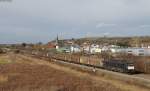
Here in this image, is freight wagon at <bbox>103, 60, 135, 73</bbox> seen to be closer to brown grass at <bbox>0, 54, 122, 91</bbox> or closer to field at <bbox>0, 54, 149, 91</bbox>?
field at <bbox>0, 54, 149, 91</bbox>

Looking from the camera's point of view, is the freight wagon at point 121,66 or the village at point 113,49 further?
the village at point 113,49

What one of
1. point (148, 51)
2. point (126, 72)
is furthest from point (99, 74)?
point (148, 51)

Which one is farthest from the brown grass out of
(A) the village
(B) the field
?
(A) the village

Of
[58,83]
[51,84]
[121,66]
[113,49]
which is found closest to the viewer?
[51,84]

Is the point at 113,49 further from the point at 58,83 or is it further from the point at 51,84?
the point at 51,84

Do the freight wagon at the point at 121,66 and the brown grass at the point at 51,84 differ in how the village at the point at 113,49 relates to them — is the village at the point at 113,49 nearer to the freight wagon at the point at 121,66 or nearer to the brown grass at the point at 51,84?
the freight wagon at the point at 121,66

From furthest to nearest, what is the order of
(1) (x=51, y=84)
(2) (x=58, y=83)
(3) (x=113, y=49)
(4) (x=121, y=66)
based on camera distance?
(3) (x=113, y=49) → (4) (x=121, y=66) → (2) (x=58, y=83) → (1) (x=51, y=84)

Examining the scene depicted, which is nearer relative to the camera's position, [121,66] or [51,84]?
[51,84]

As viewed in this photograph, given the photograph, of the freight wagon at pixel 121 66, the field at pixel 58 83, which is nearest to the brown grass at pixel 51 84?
the field at pixel 58 83

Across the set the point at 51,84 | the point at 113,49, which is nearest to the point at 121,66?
the point at 51,84

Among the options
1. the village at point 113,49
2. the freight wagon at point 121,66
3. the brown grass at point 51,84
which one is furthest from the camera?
the village at point 113,49

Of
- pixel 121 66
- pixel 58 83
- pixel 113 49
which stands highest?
pixel 113 49

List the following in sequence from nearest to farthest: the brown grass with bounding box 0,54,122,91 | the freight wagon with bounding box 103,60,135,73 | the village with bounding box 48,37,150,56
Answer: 1. the brown grass with bounding box 0,54,122,91
2. the freight wagon with bounding box 103,60,135,73
3. the village with bounding box 48,37,150,56

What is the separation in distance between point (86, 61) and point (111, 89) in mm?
41210
